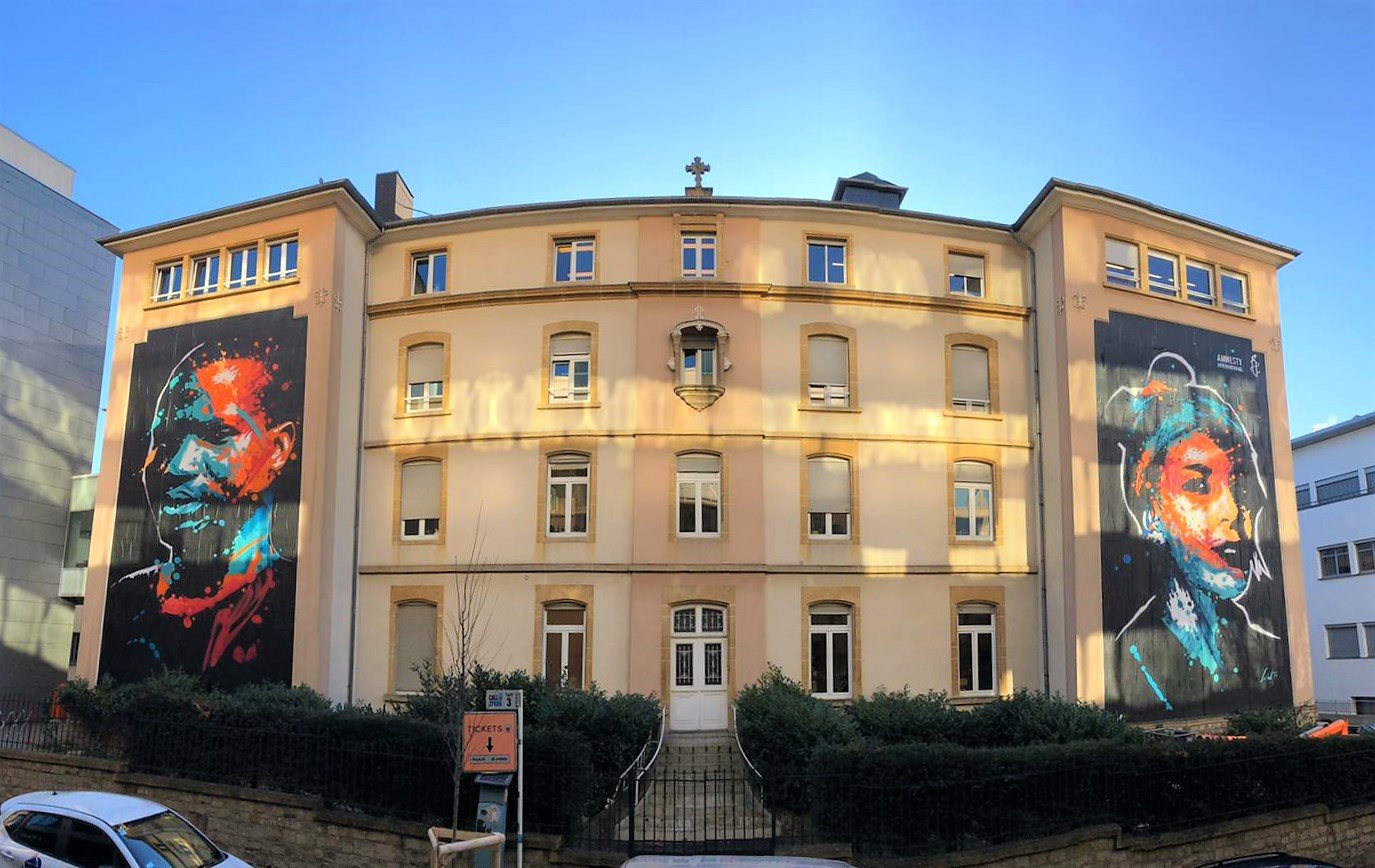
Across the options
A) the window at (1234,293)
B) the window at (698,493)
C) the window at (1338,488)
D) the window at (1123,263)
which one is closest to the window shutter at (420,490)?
the window at (698,493)

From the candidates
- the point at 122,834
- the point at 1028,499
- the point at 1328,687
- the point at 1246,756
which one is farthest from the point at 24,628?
the point at 1328,687

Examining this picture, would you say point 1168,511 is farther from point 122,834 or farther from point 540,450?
point 122,834

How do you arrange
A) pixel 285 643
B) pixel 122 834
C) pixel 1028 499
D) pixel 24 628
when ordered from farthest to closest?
pixel 24 628
pixel 1028 499
pixel 285 643
pixel 122 834

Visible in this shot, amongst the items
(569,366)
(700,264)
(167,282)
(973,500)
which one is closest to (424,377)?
(569,366)

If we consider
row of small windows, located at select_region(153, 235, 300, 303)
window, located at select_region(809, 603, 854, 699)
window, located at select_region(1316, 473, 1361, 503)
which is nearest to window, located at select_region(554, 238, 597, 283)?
row of small windows, located at select_region(153, 235, 300, 303)

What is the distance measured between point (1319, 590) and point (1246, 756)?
29682 millimetres

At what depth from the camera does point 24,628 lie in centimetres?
2884

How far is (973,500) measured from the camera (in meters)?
22.4

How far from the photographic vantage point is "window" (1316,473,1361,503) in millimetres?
37094

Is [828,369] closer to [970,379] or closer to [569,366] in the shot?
[970,379]

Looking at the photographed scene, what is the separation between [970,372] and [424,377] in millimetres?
13016

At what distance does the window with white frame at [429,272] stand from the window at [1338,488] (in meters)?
34.8

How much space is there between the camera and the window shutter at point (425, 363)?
23000 mm

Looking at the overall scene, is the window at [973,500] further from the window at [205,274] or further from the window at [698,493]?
→ the window at [205,274]
